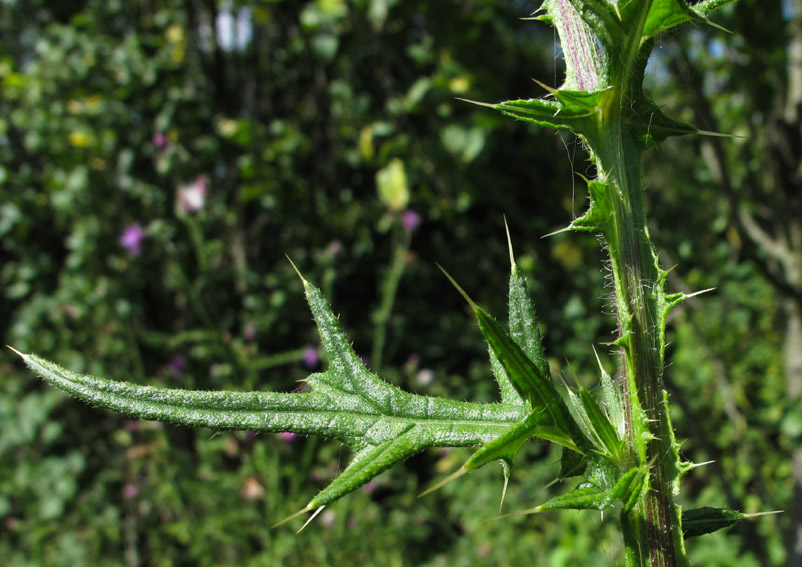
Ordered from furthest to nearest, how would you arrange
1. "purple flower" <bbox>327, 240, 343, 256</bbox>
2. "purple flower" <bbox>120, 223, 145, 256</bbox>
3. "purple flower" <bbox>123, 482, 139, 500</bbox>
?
"purple flower" <bbox>327, 240, 343, 256</bbox> → "purple flower" <bbox>123, 482, 139, 500</bbox> → "purple flower" <bbox>120, 223, 145, 256</bbox>

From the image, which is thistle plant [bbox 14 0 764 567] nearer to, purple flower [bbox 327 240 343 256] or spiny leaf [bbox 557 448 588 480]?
spiny leaf [bbox 557 448 588 480]

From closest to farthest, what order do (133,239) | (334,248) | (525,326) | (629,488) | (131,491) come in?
(629,488) < (525,326) < (133,239) < (131,491) < (334,248)

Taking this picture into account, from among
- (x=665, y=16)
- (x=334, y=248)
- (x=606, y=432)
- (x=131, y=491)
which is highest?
(x=665, y=16)

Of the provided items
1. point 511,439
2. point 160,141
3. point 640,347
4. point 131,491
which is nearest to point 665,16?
point 640,347

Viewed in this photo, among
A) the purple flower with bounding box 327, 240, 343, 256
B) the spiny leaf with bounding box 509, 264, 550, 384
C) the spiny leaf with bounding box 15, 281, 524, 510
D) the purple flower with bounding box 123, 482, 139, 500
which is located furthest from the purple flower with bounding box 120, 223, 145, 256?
the spiny leaf with bounding box 509, 264, 550, 384

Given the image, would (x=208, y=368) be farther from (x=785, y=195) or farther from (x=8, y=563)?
(x=785, y=195)

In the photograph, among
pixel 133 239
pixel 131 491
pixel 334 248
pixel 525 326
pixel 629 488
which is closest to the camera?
pixel 629 488

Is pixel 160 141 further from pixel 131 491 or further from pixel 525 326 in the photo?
pixel 525 326

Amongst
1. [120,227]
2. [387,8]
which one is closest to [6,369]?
[120,227]
